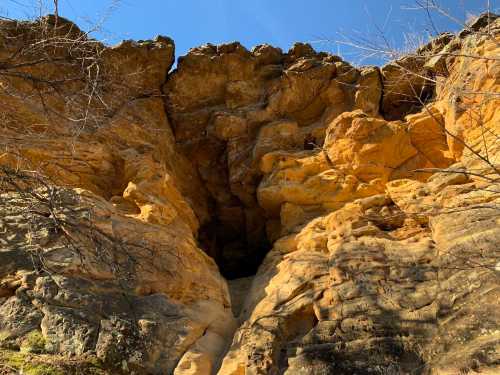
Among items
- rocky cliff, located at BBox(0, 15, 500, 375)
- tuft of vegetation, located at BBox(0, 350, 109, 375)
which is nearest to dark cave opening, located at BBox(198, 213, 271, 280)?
rocky cliff, located at BBox(0, 15, 500, 375)

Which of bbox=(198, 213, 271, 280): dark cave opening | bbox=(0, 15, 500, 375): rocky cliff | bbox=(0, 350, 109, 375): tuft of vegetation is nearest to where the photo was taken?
bbox=(0, 350, 109, 375): tuft of vegetation

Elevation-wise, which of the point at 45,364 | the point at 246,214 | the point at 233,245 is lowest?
the point at 45,364

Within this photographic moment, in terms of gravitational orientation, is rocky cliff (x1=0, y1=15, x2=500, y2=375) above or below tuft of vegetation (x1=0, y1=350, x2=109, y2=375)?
above

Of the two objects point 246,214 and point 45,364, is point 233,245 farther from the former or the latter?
point 45,364

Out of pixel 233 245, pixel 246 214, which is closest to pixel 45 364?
pixel 246 214

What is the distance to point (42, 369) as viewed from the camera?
4.29m

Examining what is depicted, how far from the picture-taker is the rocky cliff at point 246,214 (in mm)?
4418

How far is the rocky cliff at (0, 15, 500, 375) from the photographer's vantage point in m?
4.42

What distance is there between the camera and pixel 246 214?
10.5 meters

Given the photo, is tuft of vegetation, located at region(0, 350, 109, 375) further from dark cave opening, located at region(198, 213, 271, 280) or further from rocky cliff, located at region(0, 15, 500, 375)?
dark cave opening, located at region(198, 213, 271, 280)

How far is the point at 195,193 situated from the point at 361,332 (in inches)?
249

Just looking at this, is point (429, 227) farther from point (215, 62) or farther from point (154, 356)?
point (215, 62)

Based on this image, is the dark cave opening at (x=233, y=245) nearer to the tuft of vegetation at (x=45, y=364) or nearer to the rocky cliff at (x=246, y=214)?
the rocky cliff at (x=246, y=214)

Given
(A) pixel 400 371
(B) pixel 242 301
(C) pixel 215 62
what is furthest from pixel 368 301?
(C) pixel 215 62
